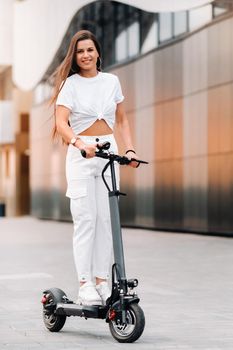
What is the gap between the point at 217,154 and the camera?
78.1ft

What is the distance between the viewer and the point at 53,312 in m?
6.86

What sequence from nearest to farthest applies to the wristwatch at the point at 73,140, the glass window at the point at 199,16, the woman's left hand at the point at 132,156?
the wristwatch at the point at 73,140 < the woman's left hand at the point at 132,156 < the glass window at the point at 199,16

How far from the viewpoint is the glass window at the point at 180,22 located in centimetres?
2650

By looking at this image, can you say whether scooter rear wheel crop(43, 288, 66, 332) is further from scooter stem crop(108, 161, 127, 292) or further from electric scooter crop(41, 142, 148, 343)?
scooter stem crop(108, 161, 127, 292)

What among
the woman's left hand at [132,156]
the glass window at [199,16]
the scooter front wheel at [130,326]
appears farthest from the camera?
the glass window at [199,16]

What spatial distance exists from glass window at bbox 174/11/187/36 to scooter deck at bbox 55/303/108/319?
804 inches

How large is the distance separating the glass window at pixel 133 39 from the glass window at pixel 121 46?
424mm

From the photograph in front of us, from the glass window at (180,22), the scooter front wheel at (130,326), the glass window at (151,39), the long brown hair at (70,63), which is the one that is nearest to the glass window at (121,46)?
the glass window at (151,39)

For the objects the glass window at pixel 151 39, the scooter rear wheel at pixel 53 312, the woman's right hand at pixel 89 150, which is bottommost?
the scooter rear wheel at pixel 53 312

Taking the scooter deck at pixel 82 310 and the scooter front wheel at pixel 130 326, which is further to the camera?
the scooter deck at pixel 82 310

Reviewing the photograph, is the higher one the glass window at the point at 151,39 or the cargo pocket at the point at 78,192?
the glass window at the point at 151,39

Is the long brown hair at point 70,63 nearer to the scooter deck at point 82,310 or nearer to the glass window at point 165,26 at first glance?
the scooter deck at point 82,310

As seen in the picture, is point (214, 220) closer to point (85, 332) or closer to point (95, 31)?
point (95, 31)

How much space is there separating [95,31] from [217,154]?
12.6m
